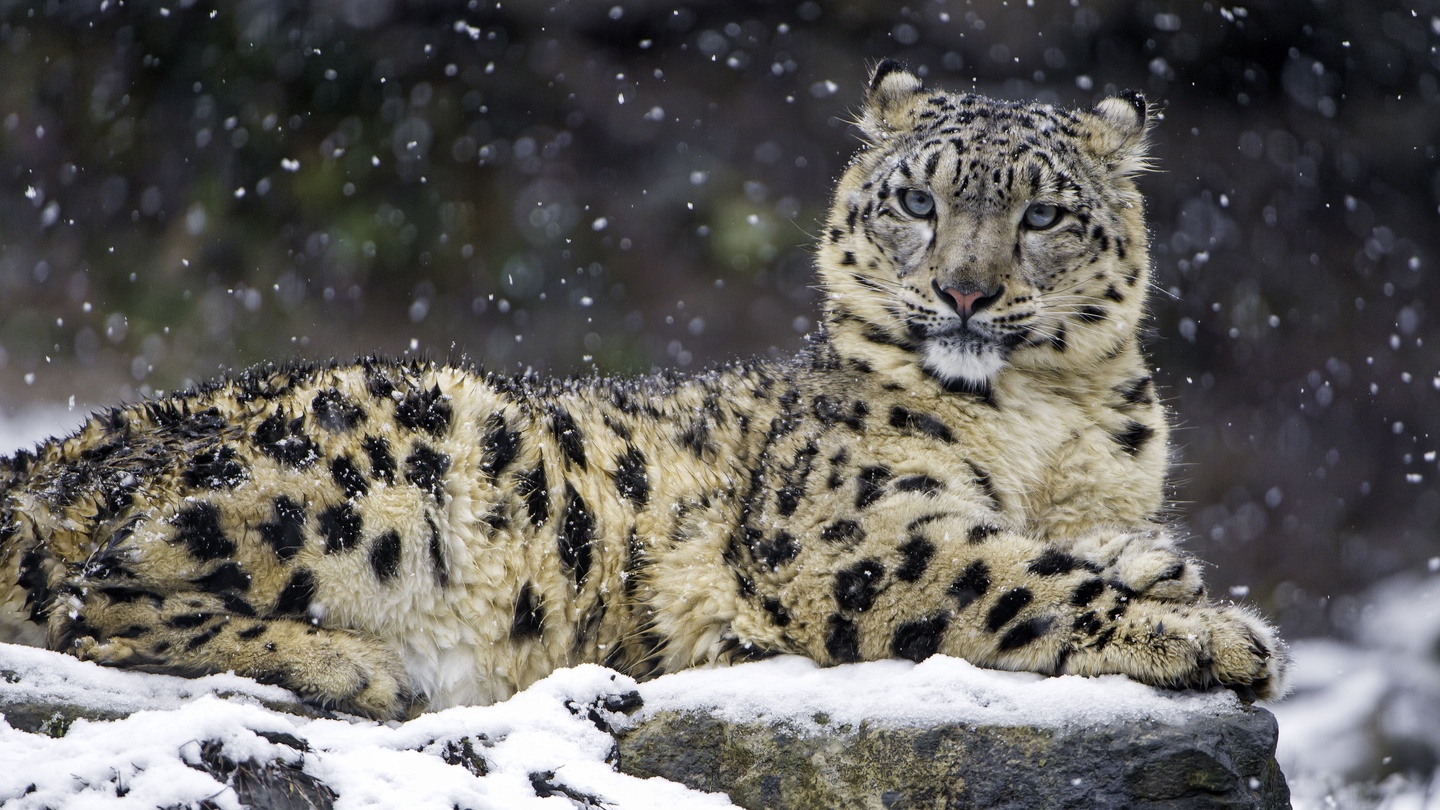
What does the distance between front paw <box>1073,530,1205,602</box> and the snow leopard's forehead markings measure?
920 mm

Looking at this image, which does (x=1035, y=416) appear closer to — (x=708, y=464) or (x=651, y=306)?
(x=708, y=464)

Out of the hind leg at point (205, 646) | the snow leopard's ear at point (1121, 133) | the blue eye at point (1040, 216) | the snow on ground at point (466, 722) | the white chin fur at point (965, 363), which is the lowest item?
the snow on ground at point (466, 722)

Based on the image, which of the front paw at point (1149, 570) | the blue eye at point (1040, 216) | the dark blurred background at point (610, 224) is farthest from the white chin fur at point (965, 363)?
A: the dark blurred background at point (610, 224)

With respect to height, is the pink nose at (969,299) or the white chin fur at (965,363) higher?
the pink nose at (969,299)

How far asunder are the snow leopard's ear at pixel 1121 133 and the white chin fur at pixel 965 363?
1.20m

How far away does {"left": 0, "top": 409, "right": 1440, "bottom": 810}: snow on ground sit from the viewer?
3.23 meters

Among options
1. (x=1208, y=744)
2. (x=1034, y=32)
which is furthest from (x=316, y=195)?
(x=1208, y=744)

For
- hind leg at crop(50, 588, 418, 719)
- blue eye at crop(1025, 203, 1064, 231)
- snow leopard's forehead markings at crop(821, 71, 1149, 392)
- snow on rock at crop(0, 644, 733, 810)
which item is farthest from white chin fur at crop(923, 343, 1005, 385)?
hind leg at crop(50, 588, 418, 719)

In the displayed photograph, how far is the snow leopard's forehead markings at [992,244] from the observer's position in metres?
5.06

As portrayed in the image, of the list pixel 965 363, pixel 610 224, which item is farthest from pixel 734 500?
pixel 610 224

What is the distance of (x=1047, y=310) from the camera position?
16.9 ft

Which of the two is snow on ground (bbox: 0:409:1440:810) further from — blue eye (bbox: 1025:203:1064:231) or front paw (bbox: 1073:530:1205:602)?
blue eye (bbox: 1025:203:1064:231)

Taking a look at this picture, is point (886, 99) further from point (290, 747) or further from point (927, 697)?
point (290, 747)

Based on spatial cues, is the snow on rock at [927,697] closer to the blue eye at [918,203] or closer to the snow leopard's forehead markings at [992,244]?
the snow leopard's forehead markings at [992,244]
